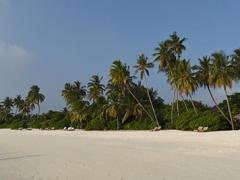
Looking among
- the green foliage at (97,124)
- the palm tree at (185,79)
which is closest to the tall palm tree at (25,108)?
the green foliage at (97,124)

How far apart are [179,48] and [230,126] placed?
17593 mm

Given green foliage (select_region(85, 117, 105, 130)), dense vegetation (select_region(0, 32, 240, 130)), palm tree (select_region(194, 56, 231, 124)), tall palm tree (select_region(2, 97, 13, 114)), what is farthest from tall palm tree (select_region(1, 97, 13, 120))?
→ palm tree (select_region(194, 56, 231, 124))

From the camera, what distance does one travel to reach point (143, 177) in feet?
39.5

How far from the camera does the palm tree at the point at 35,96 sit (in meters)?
113

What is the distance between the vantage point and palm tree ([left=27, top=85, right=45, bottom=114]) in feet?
371

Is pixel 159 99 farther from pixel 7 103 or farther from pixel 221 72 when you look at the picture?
pixel 7 103

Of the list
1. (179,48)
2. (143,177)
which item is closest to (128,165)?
(143,177)

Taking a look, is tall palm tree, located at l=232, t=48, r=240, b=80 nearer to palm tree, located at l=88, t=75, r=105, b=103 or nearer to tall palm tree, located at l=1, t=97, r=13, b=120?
palm tree, located at l=88, t=75, r=105, b=103

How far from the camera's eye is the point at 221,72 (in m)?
49.5

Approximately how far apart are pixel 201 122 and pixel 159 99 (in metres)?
24.2

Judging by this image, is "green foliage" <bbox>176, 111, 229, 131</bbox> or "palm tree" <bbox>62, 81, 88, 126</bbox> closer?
"green foliage" <bbox>176, 111, 229, 131</bbox>

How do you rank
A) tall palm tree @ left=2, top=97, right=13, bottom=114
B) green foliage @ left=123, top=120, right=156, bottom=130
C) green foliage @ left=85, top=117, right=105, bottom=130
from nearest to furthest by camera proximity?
green foliage @ left=123, top=120, right=156, bottom=130 < green foliage @ left=85, top=117, right=105, bottom=130 < tall palm tree @ left=2, top=97, right=13, bottom=114

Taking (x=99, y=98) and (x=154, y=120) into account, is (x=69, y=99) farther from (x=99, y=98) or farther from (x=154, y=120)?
(x=154, y=120)

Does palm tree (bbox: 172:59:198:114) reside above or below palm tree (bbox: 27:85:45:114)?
below
